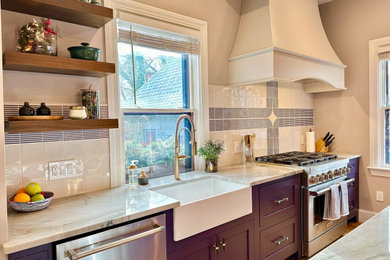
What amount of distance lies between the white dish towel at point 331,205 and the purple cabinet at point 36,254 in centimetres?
239

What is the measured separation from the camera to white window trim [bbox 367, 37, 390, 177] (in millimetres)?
3213

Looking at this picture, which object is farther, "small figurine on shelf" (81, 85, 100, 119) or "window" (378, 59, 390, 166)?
"window" (378, 59, 390, 166)

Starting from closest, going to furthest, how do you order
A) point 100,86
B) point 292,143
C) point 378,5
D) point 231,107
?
point 100,86 → point 231,107 → point 378,5 → point 292,143

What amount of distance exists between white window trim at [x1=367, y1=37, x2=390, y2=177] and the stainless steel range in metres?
0.66

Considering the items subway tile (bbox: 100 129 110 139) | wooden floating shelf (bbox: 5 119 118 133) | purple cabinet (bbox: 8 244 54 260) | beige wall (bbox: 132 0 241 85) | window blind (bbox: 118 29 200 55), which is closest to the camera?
purple cabinet (bbox: 8 244 54 260)

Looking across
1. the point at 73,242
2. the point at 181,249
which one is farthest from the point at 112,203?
the point at 181,249

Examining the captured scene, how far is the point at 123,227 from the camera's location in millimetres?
1371

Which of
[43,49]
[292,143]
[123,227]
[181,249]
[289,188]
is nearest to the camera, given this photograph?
[123,227]

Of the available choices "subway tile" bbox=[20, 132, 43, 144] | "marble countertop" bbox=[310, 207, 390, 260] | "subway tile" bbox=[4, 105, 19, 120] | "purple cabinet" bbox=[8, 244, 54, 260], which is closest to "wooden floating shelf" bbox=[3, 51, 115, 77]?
"subway tile" bbox=[4, 105, 19, 120]

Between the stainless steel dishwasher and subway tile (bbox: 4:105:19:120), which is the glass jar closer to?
subway tile (bbox: 4:105:19:120)

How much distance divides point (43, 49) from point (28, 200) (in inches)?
32.3

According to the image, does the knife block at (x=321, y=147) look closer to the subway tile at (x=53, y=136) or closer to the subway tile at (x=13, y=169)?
the subway tile at (x=53, y=136)

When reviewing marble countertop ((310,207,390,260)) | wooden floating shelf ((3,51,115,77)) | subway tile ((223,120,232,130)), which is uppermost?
wooden floating shelf ((3,51,115,77))

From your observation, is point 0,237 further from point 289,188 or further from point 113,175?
point 289,188
